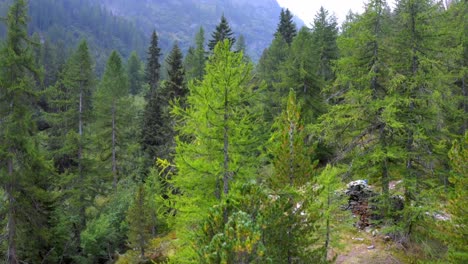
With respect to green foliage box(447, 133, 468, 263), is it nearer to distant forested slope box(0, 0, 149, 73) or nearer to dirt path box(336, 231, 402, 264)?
dirt path box(336, 231, 402, 264)

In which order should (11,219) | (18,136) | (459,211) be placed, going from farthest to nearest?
(11,219) → (18,136) → (459,211)

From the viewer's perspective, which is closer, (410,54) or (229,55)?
(229,55)

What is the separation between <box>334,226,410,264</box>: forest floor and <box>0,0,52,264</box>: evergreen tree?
50.7ft

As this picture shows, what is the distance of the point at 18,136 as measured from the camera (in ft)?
53.2

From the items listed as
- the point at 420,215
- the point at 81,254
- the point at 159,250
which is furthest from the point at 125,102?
the point at 420,215

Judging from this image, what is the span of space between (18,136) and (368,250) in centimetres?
1721

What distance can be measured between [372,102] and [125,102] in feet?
82.8

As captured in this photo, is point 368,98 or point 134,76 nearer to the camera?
point 368,98

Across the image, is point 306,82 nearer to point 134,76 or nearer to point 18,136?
point 18,136

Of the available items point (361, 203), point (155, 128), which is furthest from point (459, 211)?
point (155, 128)

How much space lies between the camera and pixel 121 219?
78.8ft

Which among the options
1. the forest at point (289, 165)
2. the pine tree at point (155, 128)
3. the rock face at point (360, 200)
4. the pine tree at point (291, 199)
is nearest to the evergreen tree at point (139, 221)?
the forest at point (289, 165)

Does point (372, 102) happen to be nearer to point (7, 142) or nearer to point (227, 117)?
point (227, 117)

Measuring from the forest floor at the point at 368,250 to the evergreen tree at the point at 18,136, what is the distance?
1547 centimetres
